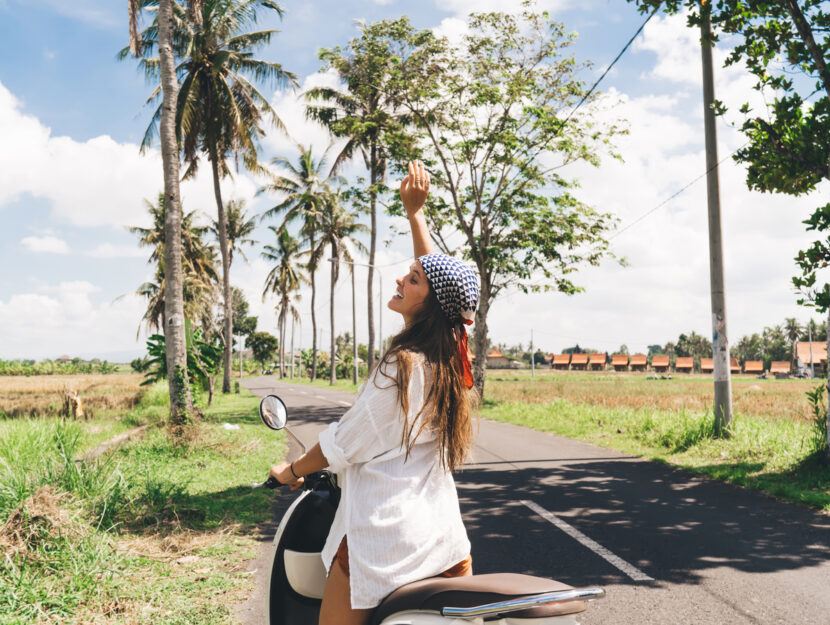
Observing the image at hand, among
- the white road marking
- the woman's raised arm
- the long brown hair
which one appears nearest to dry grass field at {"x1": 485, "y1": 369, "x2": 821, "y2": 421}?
the white road marking

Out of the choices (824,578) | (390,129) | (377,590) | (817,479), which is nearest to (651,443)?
(817,479)

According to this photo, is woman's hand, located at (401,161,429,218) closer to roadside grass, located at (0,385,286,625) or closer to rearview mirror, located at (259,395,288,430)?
rearview mirror, located at (259,395,288,430)

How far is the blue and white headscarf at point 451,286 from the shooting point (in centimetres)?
183

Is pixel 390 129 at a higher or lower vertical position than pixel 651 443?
higher

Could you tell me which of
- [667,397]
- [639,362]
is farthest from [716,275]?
[639,362]

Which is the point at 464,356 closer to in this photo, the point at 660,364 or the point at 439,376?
the point at 439,376

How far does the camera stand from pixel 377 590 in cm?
167

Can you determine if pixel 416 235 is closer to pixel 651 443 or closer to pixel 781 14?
pixel 781 14

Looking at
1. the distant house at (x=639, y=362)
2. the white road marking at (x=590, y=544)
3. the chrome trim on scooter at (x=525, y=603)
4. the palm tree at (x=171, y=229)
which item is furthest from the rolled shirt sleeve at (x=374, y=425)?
the distant house at (x=639, y=362)

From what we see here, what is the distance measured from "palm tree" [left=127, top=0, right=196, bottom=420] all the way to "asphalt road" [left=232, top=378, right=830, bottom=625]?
3.86 metres

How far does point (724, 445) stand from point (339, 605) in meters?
9.13

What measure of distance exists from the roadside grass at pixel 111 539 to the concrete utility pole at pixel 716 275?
737 cm

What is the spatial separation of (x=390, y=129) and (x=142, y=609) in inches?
681

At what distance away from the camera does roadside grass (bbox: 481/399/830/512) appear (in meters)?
7.26
